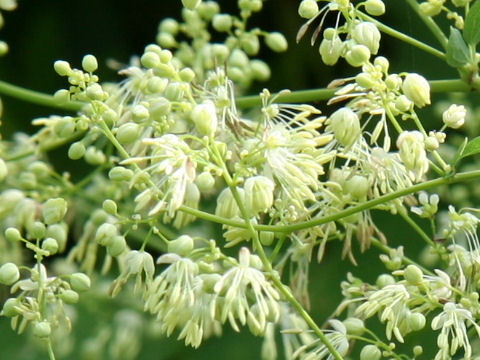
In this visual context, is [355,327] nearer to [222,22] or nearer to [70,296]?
[70,296]

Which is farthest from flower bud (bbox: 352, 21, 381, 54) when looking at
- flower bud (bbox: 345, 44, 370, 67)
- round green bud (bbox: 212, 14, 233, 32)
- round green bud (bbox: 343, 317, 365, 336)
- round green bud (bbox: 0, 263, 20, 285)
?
round green bud (bbox: 212, 14, 233, 32)

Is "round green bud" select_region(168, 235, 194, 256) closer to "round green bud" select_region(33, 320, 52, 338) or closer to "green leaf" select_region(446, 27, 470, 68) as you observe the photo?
"round green bud" select_region(33, 320, 52, 338)

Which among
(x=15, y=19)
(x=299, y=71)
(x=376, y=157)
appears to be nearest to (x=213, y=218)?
(x=376, y=157)

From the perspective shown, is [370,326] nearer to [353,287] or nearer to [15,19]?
[353,287]

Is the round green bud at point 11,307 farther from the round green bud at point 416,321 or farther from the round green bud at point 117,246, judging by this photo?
the round green bud at point 416,321

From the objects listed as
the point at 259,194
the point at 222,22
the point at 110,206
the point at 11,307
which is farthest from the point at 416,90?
the point at 222,22
